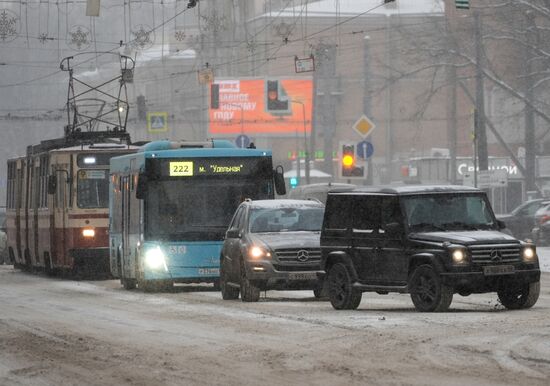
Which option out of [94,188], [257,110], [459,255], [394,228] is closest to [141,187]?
[94,188]

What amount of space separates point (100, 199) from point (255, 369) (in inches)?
898

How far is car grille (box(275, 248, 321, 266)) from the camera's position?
2348 cm

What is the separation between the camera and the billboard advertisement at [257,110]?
10081cm

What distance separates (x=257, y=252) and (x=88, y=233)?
39.0 feet

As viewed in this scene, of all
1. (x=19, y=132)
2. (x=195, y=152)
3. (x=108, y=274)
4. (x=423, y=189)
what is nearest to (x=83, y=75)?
(x=19, y=132)

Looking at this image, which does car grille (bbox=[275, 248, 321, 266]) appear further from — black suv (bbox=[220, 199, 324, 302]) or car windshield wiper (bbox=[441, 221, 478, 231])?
car windshield wiper (bbox=[441, 221, 478, 231])

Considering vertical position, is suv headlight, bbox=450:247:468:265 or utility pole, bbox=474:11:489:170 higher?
utility pole, bbox=474:11:489:170

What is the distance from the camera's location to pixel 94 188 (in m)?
35.2

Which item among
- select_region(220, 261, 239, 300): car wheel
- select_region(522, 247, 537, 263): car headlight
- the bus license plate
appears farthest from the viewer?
the bus license plate

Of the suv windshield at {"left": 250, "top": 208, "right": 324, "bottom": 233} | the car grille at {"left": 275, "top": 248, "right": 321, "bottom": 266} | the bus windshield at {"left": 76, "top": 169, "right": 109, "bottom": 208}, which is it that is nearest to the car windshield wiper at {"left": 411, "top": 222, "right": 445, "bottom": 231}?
the car grille at {"left": 275, "top": 248, "right": 321, "bottom": 266}

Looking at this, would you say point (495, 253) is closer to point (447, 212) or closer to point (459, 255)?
point (459, 255)

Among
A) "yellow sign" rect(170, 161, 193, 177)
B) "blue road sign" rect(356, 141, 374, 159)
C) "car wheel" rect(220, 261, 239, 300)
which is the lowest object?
"car wheel" rect(220, 261, 239, 300)

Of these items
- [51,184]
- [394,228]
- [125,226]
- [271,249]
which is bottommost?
[271,249]

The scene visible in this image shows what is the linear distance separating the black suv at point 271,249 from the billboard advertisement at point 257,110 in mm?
72858
